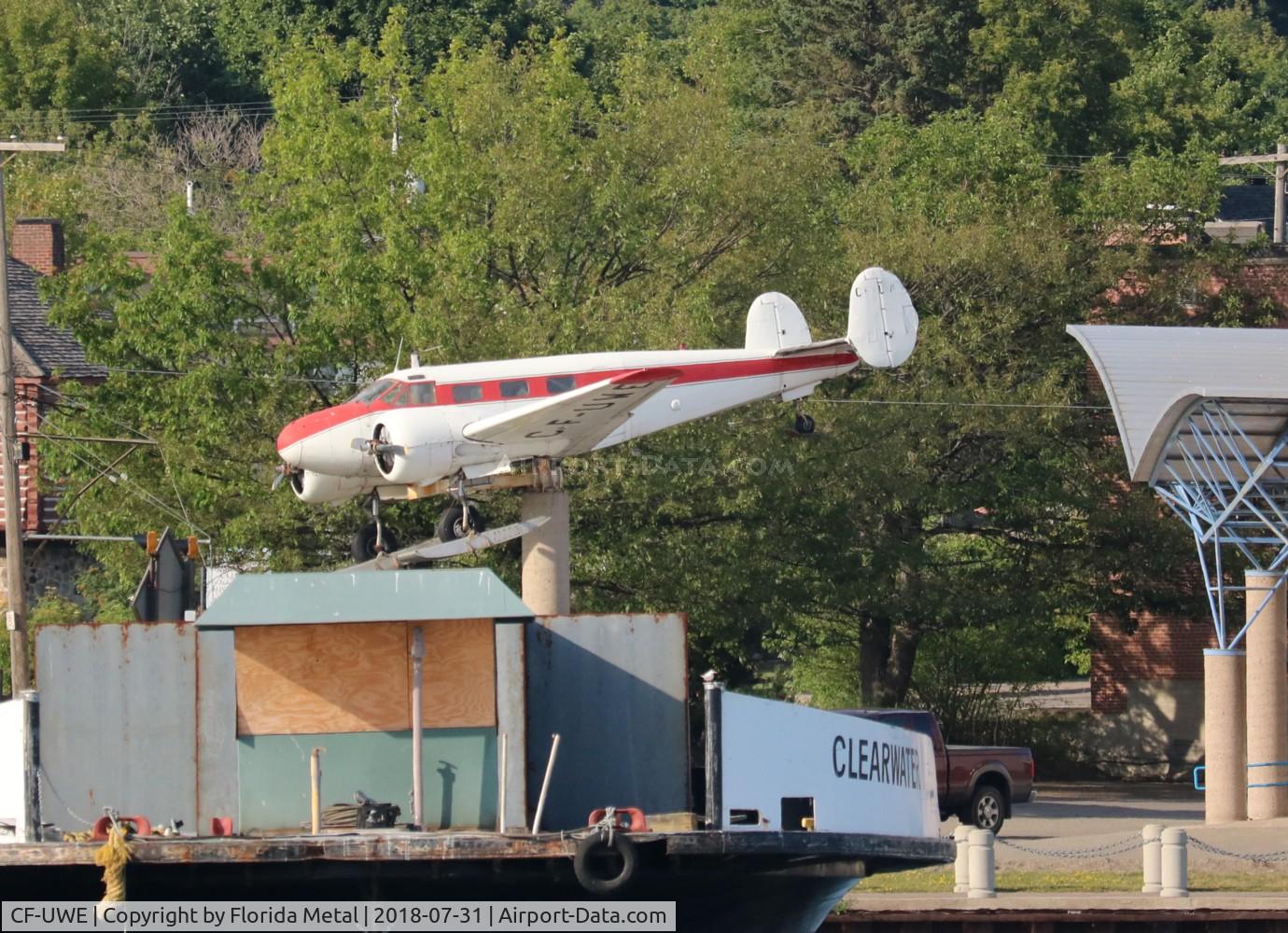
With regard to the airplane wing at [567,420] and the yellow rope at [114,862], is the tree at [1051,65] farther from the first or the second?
the yellow rope at [114,862]

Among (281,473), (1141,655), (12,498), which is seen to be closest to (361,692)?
(12,498)

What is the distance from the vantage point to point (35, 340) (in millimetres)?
46344

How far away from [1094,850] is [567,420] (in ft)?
28.1

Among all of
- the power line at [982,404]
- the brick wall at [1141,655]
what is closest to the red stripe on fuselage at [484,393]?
the power line at [982,404]

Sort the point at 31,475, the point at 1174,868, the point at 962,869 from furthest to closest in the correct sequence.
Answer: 1. the point at 31,475
2. the point at 962,869
3. the point at 1174,868

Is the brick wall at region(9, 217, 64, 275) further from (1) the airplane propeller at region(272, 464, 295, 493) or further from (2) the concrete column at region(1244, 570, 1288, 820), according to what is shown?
(2) the concrete column at region(1244, 570, 1288, 820)

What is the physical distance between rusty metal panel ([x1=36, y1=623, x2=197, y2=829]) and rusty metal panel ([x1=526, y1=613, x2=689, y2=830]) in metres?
2.11

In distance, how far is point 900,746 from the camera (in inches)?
666

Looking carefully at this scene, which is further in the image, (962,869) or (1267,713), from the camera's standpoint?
(1267,713)

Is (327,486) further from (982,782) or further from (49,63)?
(49,63)

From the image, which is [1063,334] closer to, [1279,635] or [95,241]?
[1279,635]

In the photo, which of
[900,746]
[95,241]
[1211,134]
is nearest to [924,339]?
[95,241]

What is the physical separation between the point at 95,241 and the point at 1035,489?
1722 centimetres

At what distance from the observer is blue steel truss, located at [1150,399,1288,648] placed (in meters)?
31.2
